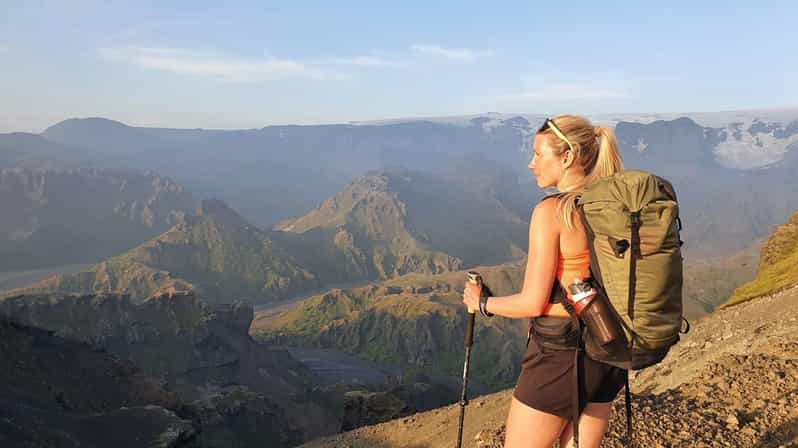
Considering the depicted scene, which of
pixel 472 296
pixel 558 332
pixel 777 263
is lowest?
pixel 777 263

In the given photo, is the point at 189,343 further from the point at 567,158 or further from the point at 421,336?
the point at 567,158

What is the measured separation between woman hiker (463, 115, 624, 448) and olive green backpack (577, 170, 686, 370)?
0.65 feet

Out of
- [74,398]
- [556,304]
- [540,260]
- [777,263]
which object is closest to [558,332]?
[556,304]

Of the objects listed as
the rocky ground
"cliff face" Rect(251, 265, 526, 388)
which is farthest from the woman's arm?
"cliff face" Rect(251, 265, 526, 388)

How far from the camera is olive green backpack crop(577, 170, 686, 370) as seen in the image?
3.71m

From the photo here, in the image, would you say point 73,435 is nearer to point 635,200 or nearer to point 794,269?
point 635,200

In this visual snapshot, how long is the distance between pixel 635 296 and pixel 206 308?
142 m

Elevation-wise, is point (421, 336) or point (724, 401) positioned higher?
point (724, 401)

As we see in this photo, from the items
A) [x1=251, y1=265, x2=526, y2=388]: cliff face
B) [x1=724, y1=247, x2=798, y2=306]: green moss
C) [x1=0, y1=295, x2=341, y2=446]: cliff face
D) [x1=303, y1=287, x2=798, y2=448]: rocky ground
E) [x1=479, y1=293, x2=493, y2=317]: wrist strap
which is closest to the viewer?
[x1=479, y1=293, x2=493, y2=317]: wrist strap

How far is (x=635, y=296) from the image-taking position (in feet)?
12.5

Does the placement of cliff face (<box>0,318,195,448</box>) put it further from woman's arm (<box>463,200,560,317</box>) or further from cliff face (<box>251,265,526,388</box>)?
cliff face (<box>251,265,526,388</box>)

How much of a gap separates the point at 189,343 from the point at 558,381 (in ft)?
437

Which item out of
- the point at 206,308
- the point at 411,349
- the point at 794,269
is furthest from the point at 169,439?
the point at 411,349

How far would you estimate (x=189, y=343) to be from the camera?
409 feet
